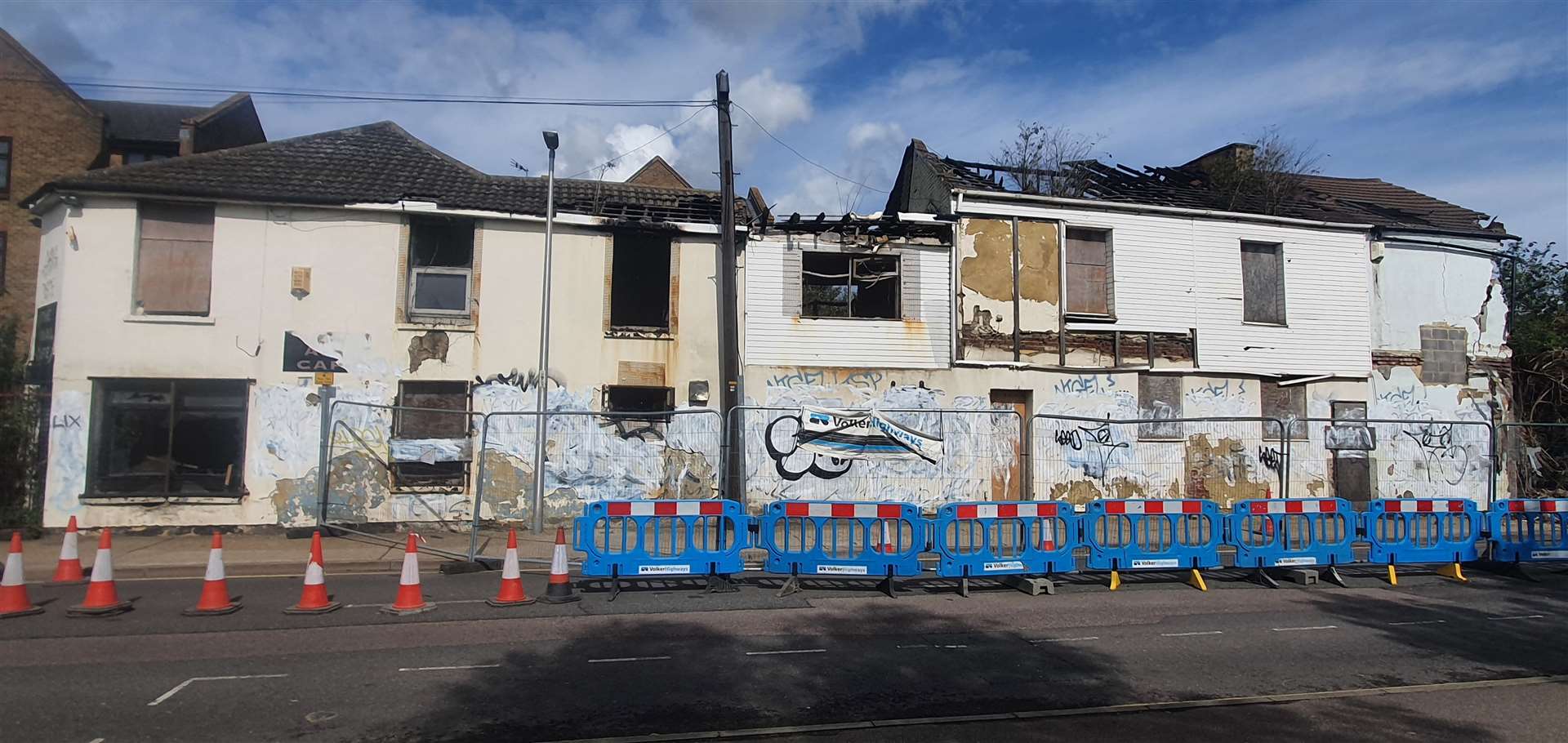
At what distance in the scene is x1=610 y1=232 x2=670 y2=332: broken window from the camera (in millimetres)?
15805

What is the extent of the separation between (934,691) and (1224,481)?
12736 mm

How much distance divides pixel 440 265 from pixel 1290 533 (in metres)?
13.6

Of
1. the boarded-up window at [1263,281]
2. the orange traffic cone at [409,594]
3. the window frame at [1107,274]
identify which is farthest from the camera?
the boarded-up window at [1263,281]

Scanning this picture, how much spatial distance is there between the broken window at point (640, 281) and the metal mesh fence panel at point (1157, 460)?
23.7 feet

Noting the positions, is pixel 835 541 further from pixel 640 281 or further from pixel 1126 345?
pixel 1126 345

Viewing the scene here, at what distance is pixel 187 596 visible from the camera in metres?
9.22

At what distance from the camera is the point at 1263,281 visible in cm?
Result: 1823

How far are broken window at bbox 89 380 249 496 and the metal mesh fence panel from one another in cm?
1346

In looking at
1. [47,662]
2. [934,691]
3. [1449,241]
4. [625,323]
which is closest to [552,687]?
[934,691]

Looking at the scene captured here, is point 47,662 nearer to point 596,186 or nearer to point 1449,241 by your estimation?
point 596,186

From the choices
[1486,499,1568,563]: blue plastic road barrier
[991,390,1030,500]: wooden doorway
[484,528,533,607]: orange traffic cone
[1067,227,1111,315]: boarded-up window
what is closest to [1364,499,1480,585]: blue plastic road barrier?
[1486,499,1568,563]: blue plastic road barrier

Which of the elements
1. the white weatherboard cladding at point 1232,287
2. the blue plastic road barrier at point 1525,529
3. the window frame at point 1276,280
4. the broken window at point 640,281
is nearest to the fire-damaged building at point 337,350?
the broken window at point 640,281

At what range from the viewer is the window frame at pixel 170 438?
13.5m

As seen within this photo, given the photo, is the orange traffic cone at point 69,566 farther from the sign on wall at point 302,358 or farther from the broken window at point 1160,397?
the broken window at point 1160,397
